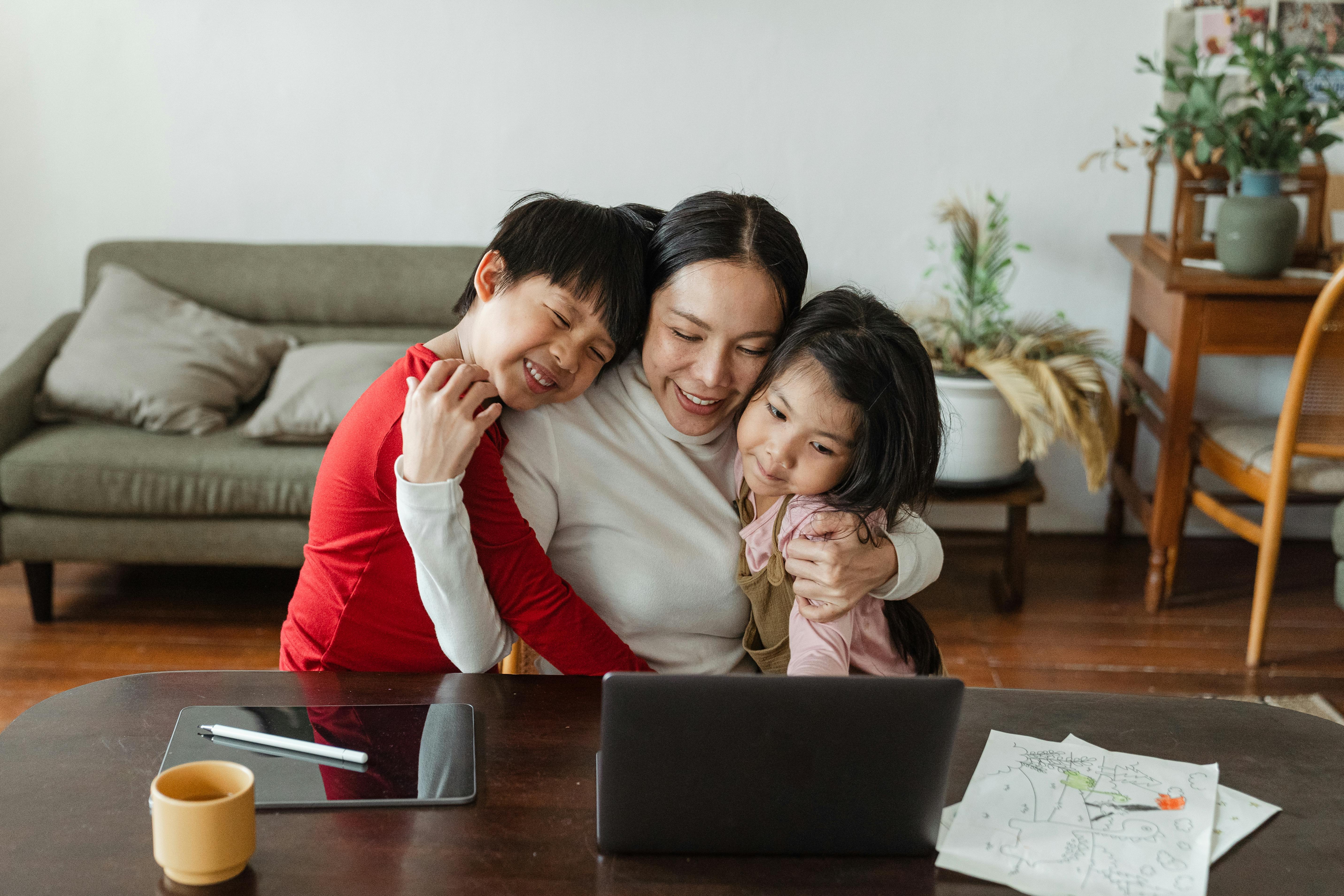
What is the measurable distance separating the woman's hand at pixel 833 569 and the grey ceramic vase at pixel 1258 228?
185 cm

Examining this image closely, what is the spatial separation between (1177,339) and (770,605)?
1.83m

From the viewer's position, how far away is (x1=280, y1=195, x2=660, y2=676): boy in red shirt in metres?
1.25

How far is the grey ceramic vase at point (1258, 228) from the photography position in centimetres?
269

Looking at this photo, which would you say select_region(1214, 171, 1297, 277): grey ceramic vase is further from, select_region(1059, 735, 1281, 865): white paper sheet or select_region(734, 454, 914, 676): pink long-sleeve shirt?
select_region(1059, 735, 1281, 865): white paper sheet

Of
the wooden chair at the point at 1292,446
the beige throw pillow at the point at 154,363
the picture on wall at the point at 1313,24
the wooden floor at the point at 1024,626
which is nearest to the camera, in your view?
the wooden chair at the point at 1292,446

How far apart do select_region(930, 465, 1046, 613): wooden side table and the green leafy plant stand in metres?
0.89

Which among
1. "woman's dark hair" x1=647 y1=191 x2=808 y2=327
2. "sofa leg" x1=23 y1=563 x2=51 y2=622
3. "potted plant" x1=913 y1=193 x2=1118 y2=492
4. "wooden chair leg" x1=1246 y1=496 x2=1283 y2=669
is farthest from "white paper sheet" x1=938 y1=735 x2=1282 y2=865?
"sofa leg" x1=23 y1=563 x2=51 y2=622

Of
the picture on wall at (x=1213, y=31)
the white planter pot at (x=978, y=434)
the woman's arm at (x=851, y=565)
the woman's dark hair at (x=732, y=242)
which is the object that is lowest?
the white planter pot at (x=978, y=434)

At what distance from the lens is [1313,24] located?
3100mm

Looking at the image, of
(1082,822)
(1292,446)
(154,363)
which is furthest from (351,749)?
(1292,446)

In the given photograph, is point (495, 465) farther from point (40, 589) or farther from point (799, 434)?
point (40, 589)

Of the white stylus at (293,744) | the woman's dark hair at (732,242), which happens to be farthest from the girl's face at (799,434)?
the white stylus at (293,744)

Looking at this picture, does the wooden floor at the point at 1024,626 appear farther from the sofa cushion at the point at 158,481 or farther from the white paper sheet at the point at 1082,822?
the white paper sheet at the point at 1082,822

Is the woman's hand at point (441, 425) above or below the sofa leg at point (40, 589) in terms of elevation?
above
